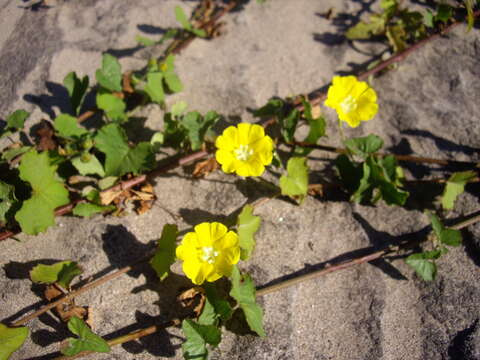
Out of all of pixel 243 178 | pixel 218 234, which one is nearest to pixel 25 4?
pixel 243 178

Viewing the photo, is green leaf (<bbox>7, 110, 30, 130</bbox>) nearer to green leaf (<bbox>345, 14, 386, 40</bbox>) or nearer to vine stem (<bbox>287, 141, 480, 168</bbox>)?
vine stem (<bbox>287, 141, 480, 168</bbox>)

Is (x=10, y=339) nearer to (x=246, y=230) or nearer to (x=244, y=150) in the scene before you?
(x=246, y=230)

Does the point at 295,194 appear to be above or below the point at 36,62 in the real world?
below

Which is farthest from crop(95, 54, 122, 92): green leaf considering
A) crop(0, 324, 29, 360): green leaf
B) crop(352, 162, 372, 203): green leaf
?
crop(352, 162, 372, 203): green leaf

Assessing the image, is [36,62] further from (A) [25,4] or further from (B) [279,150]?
(B) [279,150]

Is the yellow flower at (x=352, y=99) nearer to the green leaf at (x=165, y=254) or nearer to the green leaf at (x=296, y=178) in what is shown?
the green leaf at (x=296, y=178)

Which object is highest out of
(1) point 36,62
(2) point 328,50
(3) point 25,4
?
(3) point 25,4

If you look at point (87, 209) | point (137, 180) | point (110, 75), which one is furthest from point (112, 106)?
point (87, 209)
